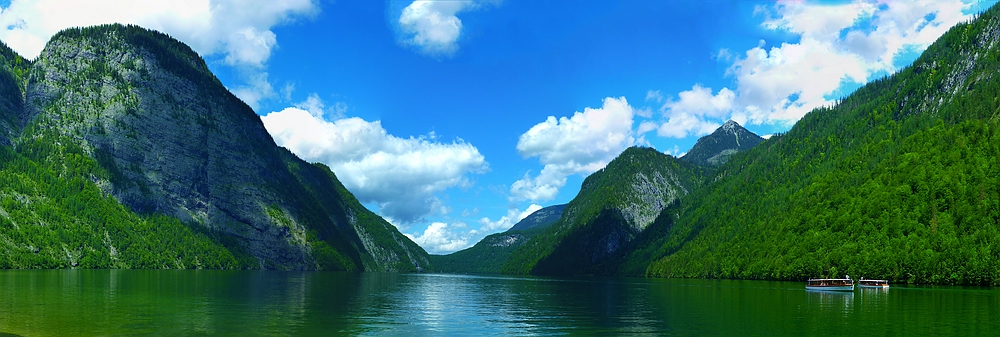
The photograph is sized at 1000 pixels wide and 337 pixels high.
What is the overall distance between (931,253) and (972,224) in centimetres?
1868

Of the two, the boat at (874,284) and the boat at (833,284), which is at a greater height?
the boat at (833,284)

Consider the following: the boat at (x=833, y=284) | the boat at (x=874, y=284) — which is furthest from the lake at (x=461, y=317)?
the boat at (x=874, y=284)

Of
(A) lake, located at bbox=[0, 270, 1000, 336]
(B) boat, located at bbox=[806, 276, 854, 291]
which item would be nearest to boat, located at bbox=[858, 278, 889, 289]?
(B) boat, located at bbox=[806, 276, 854, 291]

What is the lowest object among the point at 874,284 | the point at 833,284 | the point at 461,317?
the point at 874,284

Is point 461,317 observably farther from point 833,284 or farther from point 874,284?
point 874,284

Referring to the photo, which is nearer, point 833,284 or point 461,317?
point 461,317

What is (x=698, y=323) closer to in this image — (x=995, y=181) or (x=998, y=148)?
(x=995, y=181)

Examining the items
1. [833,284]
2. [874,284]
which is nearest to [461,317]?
[833,284]

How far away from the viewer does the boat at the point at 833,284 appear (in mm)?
135375

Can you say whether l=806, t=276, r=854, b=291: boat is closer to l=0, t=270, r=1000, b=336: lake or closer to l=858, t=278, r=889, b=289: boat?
l=858, t=278, r=889, b=289: boat

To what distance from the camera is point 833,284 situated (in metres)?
144

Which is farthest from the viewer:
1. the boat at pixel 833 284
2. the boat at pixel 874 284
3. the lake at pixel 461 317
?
the boat at pixel 874 284

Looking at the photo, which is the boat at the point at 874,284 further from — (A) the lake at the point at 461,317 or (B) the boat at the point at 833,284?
(A) the lake at the point at 461,317

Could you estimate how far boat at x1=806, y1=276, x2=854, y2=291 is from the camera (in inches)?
5330
